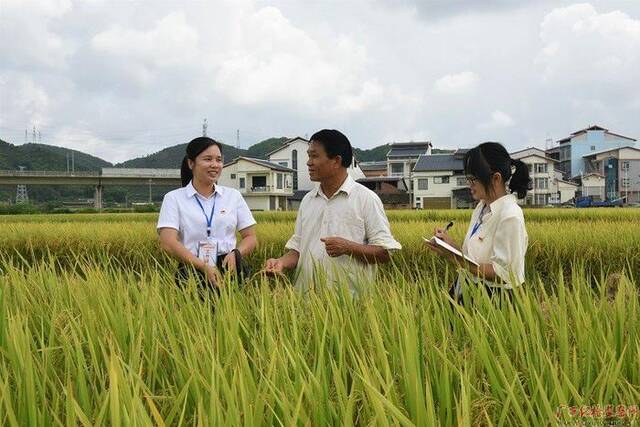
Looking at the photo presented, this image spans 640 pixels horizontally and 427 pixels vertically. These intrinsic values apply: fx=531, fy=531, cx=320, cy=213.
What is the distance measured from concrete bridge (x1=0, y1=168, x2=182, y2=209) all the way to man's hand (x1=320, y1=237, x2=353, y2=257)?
139 feet

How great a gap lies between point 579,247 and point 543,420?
4.66m

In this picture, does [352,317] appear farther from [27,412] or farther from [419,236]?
[419,236]

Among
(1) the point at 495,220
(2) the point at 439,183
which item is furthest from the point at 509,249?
(2) the point at 439,183

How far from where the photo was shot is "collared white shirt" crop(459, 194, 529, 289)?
2168 mm

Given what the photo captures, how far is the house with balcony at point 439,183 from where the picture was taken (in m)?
43.1

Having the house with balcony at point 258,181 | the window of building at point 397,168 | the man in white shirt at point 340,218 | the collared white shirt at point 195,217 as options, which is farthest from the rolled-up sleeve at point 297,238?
the window of building at point 397,168

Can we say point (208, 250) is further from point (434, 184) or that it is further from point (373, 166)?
point (373, 166)

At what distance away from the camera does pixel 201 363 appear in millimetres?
1139

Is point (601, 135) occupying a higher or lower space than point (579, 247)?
higher

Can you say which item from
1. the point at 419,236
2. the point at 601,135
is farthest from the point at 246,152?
the point at 419,236

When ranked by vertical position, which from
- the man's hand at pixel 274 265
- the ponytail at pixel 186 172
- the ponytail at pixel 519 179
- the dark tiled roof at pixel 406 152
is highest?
the dark tiled roof at pixel 406 152

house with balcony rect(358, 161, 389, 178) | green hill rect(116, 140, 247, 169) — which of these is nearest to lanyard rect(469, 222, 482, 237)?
house with balcony rect(358, 161, 389, 178)

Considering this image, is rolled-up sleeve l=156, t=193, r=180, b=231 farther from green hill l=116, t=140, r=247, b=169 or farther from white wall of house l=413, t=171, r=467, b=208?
green hill l=116, t=140, r=247, b=169

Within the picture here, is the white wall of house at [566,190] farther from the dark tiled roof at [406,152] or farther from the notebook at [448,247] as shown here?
the notebook at [448,247]
